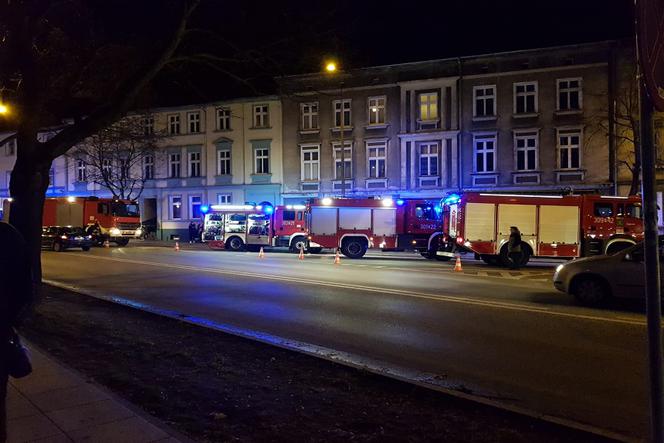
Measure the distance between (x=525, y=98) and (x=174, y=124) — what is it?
85.5 feet

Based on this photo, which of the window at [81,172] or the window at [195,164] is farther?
the window at [81,172]

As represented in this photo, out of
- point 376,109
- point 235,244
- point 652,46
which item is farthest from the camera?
point 376,109

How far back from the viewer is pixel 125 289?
14.1 meters

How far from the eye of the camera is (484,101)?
3328 cm

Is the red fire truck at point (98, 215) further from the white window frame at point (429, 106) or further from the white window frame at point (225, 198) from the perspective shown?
the white window frame at point (429, 106)

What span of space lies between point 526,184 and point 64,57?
1044 inches

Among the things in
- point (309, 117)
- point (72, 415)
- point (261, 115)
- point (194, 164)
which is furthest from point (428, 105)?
point (72, 415)

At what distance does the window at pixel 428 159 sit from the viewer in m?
34.3

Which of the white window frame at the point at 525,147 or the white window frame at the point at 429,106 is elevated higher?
the white window frame at the point at 429,106

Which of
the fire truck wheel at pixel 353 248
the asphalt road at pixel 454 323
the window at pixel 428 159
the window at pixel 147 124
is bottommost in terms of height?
the asphalt road at pixel 454 323

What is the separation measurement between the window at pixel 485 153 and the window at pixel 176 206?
75.5 ft

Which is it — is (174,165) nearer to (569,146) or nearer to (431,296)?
(569,146)

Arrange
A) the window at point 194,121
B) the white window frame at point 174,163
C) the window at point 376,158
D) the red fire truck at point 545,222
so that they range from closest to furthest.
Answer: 1. the red fire truck at point 545,222
2. the window at point 376,158
3. the window at point 194,121
4. the white window frame at point 174,163

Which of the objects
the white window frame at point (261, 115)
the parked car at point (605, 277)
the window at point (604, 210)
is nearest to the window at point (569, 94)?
the window at point (604, 210)
